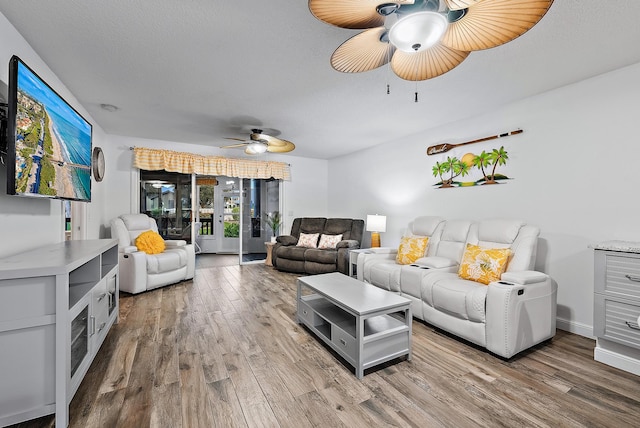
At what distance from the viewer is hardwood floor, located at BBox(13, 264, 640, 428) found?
1.48m

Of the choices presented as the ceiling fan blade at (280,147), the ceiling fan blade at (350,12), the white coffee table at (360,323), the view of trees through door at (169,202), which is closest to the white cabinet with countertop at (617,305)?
the white coffee table at (360,323)

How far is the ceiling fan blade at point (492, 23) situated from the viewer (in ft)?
3.57

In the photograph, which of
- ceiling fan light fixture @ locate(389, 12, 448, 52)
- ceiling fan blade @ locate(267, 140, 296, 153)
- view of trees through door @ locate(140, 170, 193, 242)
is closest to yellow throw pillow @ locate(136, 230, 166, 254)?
view of trees through door @ locate(140, 170, 193, 242)

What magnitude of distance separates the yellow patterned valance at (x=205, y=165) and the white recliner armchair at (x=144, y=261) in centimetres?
97

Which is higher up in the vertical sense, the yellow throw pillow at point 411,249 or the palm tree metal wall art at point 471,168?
the palm tree metal wall art at point 471,168

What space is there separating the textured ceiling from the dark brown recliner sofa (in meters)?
2.02

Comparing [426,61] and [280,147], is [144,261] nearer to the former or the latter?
[280,147]

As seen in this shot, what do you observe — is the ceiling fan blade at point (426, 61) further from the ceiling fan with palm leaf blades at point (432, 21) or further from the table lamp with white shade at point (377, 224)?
the table lamp with white shade at point (377, 224)

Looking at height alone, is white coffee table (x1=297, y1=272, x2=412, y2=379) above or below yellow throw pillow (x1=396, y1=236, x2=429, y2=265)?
below

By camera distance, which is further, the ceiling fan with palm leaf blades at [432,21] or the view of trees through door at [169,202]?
the view of trees through door at [169,202]

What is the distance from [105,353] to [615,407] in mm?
3389

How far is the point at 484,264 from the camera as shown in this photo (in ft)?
8.11

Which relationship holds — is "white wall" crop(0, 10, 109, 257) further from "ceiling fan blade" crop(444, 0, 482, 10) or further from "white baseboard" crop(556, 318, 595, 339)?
"white baseboard" crop(556, 318, 595, 339)

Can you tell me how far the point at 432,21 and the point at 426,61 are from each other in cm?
43
